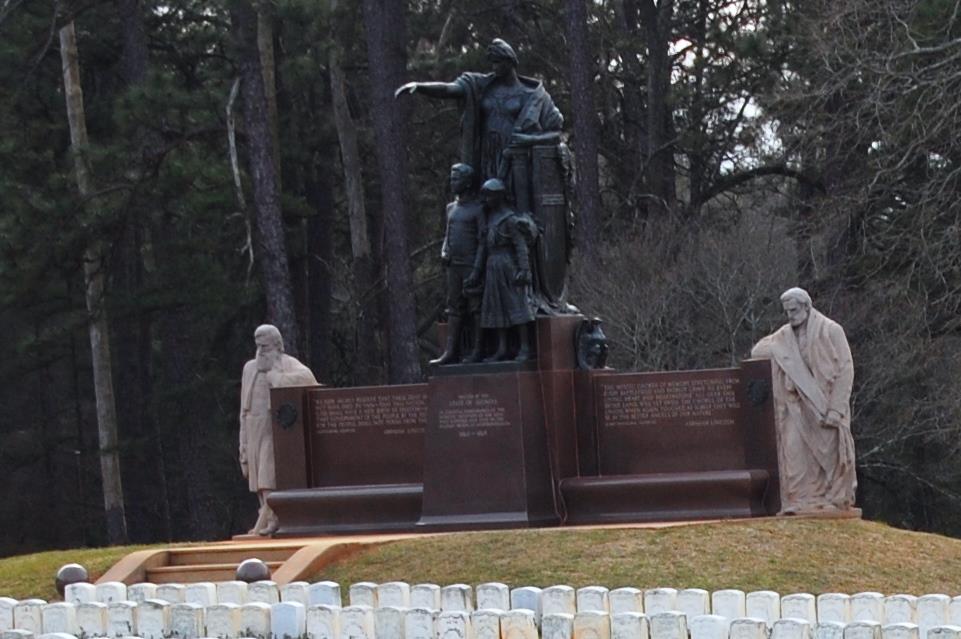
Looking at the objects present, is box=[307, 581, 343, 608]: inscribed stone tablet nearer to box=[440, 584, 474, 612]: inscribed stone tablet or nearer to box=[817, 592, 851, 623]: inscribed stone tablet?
box=[440, 584, 474, 612]: inscribed stone tablet

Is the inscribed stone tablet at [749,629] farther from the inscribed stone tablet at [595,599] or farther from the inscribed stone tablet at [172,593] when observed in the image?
the inscribed stone tablet at [172,593]

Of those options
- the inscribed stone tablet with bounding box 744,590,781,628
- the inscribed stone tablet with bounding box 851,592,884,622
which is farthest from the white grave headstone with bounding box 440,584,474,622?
the inscribed stone tablet with bounding box 851,592,884,622

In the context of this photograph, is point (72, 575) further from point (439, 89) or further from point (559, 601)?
point (439, 89)

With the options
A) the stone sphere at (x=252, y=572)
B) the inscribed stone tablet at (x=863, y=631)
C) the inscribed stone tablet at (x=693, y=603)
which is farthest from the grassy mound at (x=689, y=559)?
the inscribed stone tablet at (x=863, y=631)

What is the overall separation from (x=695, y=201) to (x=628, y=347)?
731cm

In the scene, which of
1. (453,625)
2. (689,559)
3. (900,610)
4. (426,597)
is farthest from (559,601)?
(689,559)

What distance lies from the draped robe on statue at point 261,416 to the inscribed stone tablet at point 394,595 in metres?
9.49

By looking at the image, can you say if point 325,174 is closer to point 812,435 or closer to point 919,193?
point 919,193

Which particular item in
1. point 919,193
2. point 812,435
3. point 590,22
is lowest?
point 812,435

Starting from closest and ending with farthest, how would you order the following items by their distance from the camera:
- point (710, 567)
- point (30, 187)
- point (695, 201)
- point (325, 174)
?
point (710, 567) < point (30, 187) < point (695, 201) < point (325, 174)

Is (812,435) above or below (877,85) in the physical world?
below

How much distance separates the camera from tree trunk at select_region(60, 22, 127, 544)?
37469 millimetres

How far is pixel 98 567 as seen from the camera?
18.7 meters

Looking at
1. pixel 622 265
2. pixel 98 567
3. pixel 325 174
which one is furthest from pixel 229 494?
pixel 98 567
